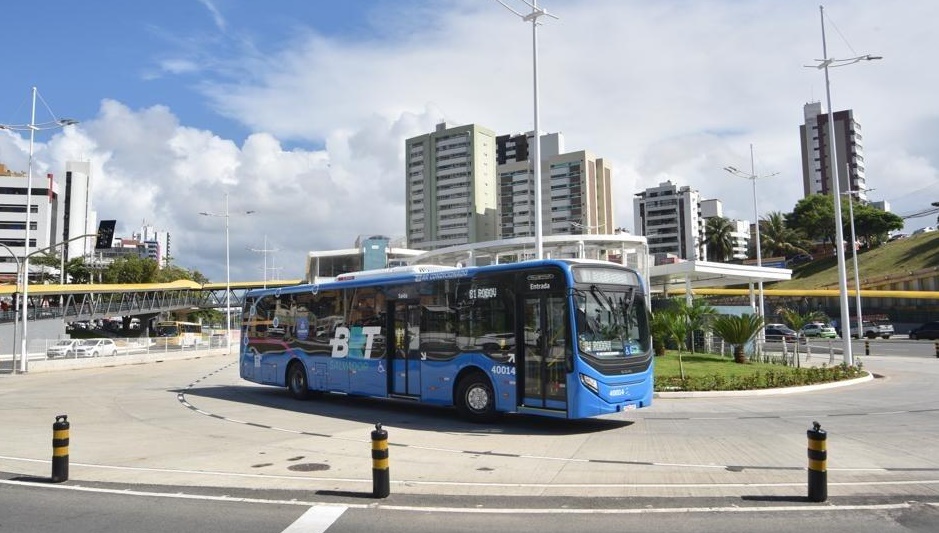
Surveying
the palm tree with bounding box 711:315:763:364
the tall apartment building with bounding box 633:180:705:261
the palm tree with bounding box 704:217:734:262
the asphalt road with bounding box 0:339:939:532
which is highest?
the tall apartment building with bounding box 633:180:705:261

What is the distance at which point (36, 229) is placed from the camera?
108 metres

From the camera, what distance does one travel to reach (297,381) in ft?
64.1

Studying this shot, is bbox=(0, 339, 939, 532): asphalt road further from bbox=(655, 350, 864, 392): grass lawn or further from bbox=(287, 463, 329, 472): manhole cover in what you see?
bbox=(655, 350, 864, 392): grass lawn

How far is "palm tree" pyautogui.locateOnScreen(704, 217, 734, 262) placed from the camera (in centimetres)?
11456

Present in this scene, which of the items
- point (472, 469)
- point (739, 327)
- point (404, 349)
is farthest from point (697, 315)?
point (472, 469)

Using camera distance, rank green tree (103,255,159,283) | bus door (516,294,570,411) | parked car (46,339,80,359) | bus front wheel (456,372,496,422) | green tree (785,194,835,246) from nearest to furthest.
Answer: bus door (516,294,570,411), bus front wheel (456,372,496,422), parked car (46,339,80,359), green tree (103,255,159,283), green tree (785,194,835,246)

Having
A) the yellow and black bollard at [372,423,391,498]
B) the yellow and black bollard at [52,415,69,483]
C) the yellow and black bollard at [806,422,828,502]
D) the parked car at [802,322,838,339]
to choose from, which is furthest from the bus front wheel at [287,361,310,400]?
the parked car at [802,322,838,339]

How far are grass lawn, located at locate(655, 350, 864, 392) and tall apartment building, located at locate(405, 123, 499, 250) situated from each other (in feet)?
383

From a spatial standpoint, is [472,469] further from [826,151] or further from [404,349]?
[826,151]

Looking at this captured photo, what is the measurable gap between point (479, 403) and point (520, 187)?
13993cm

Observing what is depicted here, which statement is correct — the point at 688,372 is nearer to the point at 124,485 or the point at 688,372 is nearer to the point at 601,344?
the point at 601,344

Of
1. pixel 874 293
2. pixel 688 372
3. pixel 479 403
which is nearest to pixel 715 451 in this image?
pixel 479 403

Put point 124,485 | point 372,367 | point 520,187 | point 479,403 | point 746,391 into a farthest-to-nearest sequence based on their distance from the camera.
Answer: point 520,187 < point 746,391 < point 372,367 < point 479,403 < point 124,485

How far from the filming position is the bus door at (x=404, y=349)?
15.5 m
